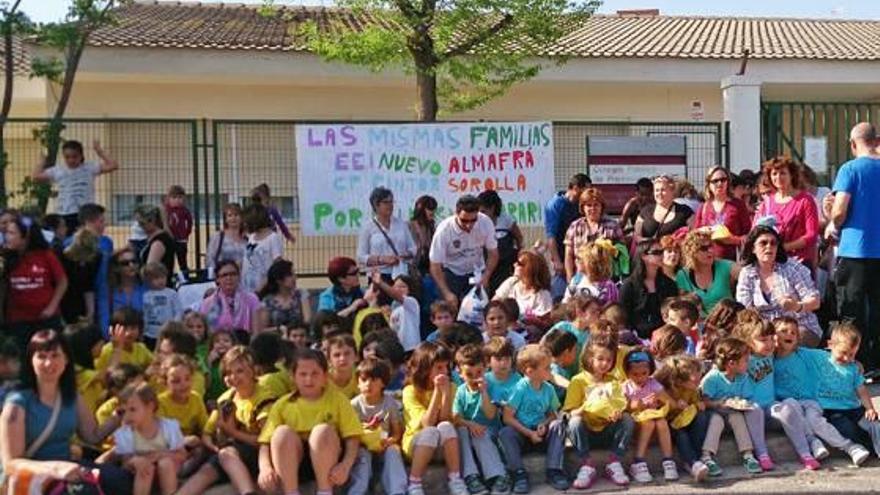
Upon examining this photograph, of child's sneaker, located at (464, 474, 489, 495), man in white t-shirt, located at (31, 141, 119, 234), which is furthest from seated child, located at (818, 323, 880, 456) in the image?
man in white t-shirt, located at (31, 141, 119, 234)

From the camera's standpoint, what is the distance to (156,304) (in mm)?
9523

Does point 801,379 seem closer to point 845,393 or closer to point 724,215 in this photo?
point 845,393

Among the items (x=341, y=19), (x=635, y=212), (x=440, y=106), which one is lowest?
(x=635, y=212)

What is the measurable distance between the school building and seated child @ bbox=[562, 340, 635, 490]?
195 inches

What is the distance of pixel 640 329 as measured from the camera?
9.28m

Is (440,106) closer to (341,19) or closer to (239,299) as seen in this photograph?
(341,19)

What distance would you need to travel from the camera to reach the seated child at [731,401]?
309 inches

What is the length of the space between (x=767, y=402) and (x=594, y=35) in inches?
677

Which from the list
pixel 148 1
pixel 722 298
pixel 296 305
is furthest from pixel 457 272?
pixel 148 1

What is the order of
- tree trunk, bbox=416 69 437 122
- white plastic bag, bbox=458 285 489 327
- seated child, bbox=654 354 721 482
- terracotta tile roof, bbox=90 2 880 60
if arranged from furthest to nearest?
terracotta tile roof, bbox=90 2 880 60
tree trunk, bbox=416 69 437 122
white plastic bag, bbox=458 285 489 327
seated child, bbox=654 354 721 482

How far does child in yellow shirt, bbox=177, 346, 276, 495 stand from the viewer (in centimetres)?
714

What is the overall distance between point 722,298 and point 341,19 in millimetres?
13733

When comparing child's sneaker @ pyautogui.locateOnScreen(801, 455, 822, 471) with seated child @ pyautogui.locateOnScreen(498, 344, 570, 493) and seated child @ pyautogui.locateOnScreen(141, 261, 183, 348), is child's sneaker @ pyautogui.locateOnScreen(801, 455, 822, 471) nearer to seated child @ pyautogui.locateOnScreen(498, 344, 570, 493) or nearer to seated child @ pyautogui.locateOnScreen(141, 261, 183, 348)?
seated child @ pyautogui.locateOnScreen(498, 344, 570, 493)

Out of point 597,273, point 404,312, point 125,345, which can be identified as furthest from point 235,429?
point 597,273
